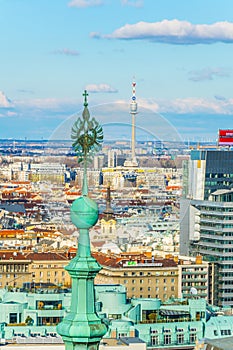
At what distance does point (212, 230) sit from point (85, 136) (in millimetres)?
37510

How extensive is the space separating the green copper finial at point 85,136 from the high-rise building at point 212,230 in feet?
113

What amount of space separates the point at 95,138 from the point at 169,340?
72.8 ft

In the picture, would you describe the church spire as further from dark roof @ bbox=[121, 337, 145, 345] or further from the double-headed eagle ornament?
dark roof @ bbox=[121, 337, 145, 345]

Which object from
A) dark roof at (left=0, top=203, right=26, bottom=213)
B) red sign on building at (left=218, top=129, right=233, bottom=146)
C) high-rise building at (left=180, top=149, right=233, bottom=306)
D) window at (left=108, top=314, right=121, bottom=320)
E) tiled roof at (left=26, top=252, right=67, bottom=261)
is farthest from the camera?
dark roof at (left=0, top=203, right=26, bottom=213)

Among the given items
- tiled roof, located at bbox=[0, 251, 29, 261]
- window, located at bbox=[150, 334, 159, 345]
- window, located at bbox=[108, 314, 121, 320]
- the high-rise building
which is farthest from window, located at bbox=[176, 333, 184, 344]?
tiled roof, located at bbox=[0, 251, 29, 261]

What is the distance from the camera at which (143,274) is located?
122 ft

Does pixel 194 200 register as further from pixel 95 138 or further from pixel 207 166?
pixel 95 138

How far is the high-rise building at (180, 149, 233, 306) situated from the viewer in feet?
134

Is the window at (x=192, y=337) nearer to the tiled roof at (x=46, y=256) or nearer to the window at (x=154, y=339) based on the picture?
the window at (x=154, y=339)

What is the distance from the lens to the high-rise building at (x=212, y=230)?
4078 centimetres

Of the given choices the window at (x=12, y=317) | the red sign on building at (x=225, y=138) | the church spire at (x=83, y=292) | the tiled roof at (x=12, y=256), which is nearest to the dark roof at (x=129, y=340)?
the window at (x=12, y=317)

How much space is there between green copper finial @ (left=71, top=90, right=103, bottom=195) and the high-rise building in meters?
34.5

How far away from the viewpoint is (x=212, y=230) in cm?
4216

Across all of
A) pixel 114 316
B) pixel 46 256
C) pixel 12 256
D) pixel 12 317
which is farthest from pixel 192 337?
pixel 12 256
